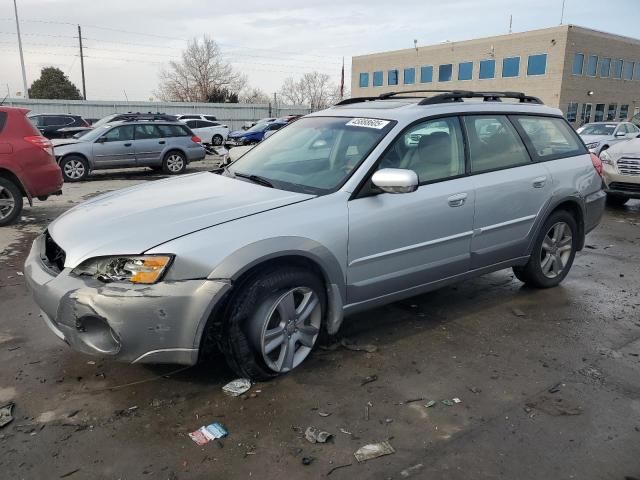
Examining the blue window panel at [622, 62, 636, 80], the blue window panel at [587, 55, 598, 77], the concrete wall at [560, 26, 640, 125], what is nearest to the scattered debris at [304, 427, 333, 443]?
the concrete wall at [560, 26, 640, 125]

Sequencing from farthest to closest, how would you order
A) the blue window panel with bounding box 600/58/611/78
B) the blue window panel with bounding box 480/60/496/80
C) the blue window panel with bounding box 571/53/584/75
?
the blue window panel with bounding box 480/60/496/80, the blue window panel with bounding box 600/58/611/78, the blue window panel with bounding box 571/53/584/75

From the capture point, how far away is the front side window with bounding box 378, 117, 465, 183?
378 cm

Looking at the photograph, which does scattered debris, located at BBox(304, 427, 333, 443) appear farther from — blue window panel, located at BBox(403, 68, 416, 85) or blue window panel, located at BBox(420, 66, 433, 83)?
blue window panel, located at BBox(403, 68, 416, 85)

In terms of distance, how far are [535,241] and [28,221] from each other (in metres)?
7.42

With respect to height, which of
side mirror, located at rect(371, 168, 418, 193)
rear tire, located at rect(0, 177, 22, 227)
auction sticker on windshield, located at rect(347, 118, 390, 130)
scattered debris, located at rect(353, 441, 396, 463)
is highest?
auction sticker on windshield, located at rect(347, 118, 390, 130)

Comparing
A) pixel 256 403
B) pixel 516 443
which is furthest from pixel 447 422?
pixel 256 403

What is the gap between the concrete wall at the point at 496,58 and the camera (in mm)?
41094

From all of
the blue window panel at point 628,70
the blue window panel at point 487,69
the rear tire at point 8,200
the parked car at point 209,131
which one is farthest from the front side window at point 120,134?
the blue window panel at point 628,70

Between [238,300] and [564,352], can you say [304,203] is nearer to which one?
[238,300]

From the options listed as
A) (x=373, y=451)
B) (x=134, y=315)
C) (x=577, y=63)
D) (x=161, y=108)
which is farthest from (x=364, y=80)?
(x=373, y=451)

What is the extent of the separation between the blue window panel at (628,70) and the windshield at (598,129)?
35.0m

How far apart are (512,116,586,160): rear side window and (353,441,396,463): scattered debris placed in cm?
310

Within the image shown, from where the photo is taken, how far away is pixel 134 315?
2.81m

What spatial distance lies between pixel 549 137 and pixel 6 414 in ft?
15.7
